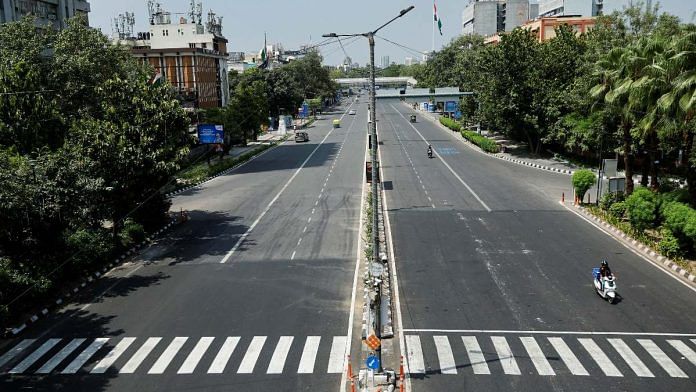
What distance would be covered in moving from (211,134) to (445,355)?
47383 mm

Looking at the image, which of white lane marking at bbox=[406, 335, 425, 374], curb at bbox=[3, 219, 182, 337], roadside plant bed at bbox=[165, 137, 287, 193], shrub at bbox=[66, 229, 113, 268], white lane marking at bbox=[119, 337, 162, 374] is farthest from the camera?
roadside plant bed at bbox=[165, 137, 287, 193]

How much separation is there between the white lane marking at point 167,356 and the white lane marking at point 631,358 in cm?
1450

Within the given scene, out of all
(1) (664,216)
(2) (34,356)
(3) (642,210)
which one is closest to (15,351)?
(2) (34,356)

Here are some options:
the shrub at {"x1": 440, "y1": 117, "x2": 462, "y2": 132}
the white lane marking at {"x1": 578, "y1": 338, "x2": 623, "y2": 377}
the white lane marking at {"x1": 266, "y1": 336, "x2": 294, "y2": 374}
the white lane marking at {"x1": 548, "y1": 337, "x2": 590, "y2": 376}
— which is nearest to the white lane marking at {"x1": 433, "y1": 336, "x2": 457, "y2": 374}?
the white lane marking at {"x1": 548, "y1": 337, "x2": 590, "y2": 376}

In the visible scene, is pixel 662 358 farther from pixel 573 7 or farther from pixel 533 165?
pixel 573 7

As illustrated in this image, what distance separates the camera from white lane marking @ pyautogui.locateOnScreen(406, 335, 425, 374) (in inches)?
708

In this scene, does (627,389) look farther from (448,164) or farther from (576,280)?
(448,164)

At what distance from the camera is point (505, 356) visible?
18688mm

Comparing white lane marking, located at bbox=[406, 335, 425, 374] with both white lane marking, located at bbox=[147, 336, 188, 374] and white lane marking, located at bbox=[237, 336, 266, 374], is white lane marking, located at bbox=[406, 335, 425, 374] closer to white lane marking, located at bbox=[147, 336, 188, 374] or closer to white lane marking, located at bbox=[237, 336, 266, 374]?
white lane marking, located at bbox=[237, 336, 266, 374]

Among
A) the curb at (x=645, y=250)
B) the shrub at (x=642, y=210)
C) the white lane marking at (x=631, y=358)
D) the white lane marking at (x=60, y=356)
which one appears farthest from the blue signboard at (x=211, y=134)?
the white lane marking at (x=631, y=358)

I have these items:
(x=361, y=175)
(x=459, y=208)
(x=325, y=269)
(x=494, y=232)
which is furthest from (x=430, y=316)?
(x=361, y=175)

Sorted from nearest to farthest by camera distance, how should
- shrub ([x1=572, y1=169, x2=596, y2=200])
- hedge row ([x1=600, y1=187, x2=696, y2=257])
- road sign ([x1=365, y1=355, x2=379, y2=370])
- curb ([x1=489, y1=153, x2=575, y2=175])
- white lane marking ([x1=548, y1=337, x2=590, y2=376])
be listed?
road sign ([x1=365, y1=355, x2=379, y2=370])
white lane marking ([x1=548, y1=337, x2=590, y2=376])
hedge row ([x1=600, y1=187, x2=696, y2=257])
shrub ([x1=572, y1=169, x2=596, y2=200])
curb ([x1=489, y1=153, x2=575, y2=175])

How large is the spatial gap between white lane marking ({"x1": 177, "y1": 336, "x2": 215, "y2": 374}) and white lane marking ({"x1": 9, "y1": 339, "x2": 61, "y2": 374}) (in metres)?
5.18

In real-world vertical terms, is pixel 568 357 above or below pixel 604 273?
below
